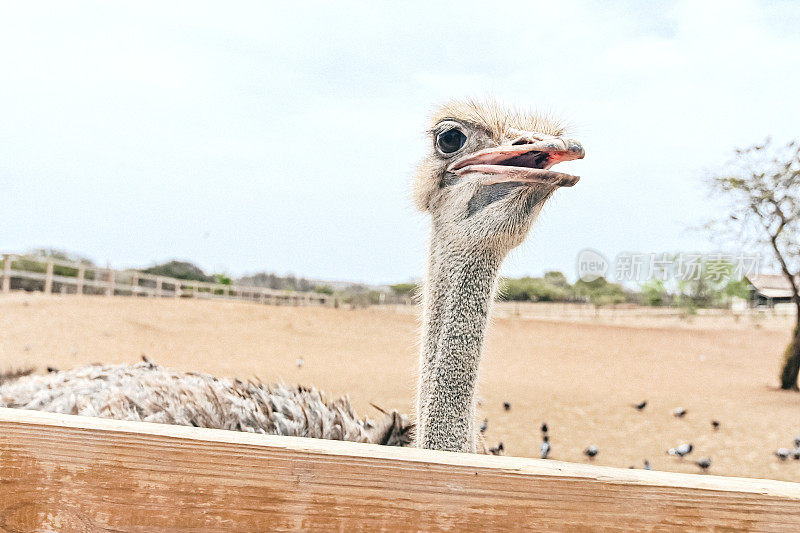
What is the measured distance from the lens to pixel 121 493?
86 cm

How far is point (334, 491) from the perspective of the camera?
83cm

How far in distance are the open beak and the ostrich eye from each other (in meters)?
0.05

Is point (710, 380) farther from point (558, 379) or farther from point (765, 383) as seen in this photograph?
point (558, 379)

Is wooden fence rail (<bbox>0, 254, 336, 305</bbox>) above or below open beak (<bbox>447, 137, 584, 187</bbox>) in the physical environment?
below

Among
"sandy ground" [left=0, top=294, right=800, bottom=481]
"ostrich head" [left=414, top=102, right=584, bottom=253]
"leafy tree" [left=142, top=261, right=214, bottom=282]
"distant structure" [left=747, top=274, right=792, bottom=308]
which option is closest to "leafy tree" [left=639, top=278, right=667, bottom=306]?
"sandy ground" [left=0, top=294, right=800, bottom=481]

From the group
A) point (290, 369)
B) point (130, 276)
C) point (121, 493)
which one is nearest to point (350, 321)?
point (290, 369)

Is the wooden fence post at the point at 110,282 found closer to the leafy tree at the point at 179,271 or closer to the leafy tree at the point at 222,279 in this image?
the leafy tree at the point at 179,271

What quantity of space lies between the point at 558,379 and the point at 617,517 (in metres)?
9.28

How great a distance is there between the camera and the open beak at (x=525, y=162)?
1543mm

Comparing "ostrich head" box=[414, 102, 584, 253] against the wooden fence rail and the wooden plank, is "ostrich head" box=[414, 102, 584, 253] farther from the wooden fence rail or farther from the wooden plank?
the wooden fence rail

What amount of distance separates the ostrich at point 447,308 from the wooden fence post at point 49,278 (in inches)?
449

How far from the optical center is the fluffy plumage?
2.04 meters

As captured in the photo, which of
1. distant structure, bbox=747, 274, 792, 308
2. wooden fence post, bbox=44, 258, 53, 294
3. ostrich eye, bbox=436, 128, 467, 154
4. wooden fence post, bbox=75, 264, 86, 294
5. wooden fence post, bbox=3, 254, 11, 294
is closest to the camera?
ostrich eye, bbox=436, 128, 467, 154

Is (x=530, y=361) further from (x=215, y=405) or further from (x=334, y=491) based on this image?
(x=334, y=491)
